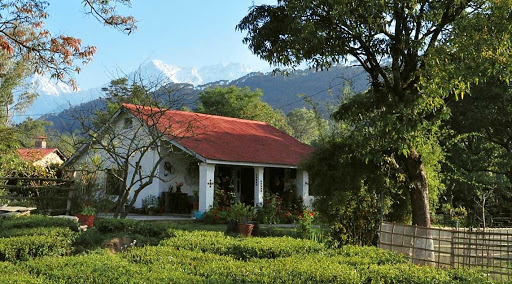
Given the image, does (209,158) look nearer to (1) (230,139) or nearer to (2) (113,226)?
(1) (230,139)

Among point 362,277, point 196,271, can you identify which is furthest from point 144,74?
point 362,277

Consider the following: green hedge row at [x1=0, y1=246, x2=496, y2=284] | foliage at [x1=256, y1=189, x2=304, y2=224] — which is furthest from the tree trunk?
foliage at [x1=256, y1=189, x2=304, y2=224]

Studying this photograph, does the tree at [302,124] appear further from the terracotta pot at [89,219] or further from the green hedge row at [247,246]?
the green hedge row at [247,246]

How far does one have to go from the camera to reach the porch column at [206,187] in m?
18.2

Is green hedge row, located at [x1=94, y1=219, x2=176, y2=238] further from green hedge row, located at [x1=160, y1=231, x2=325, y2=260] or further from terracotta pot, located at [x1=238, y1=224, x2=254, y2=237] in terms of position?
green hedge row, located at [x1=160, y1=231, x2=325, y2=260]

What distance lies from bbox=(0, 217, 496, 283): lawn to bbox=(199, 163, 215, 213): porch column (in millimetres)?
7234

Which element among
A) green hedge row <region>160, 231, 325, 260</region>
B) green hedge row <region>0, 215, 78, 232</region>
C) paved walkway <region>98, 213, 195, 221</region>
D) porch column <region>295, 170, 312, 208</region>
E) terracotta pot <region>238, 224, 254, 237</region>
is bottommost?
paved walkway <region>98, 213, 195, 221</region>

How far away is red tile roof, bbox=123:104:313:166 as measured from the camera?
18.6m

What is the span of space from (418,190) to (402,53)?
347 centimetres

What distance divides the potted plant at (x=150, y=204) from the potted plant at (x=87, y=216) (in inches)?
183

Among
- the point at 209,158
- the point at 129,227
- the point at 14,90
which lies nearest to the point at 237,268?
the point at 129,227

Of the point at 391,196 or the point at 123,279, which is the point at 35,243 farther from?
the point at 391,196

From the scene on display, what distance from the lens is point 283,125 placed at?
5347 cm

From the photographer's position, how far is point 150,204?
2028cm
